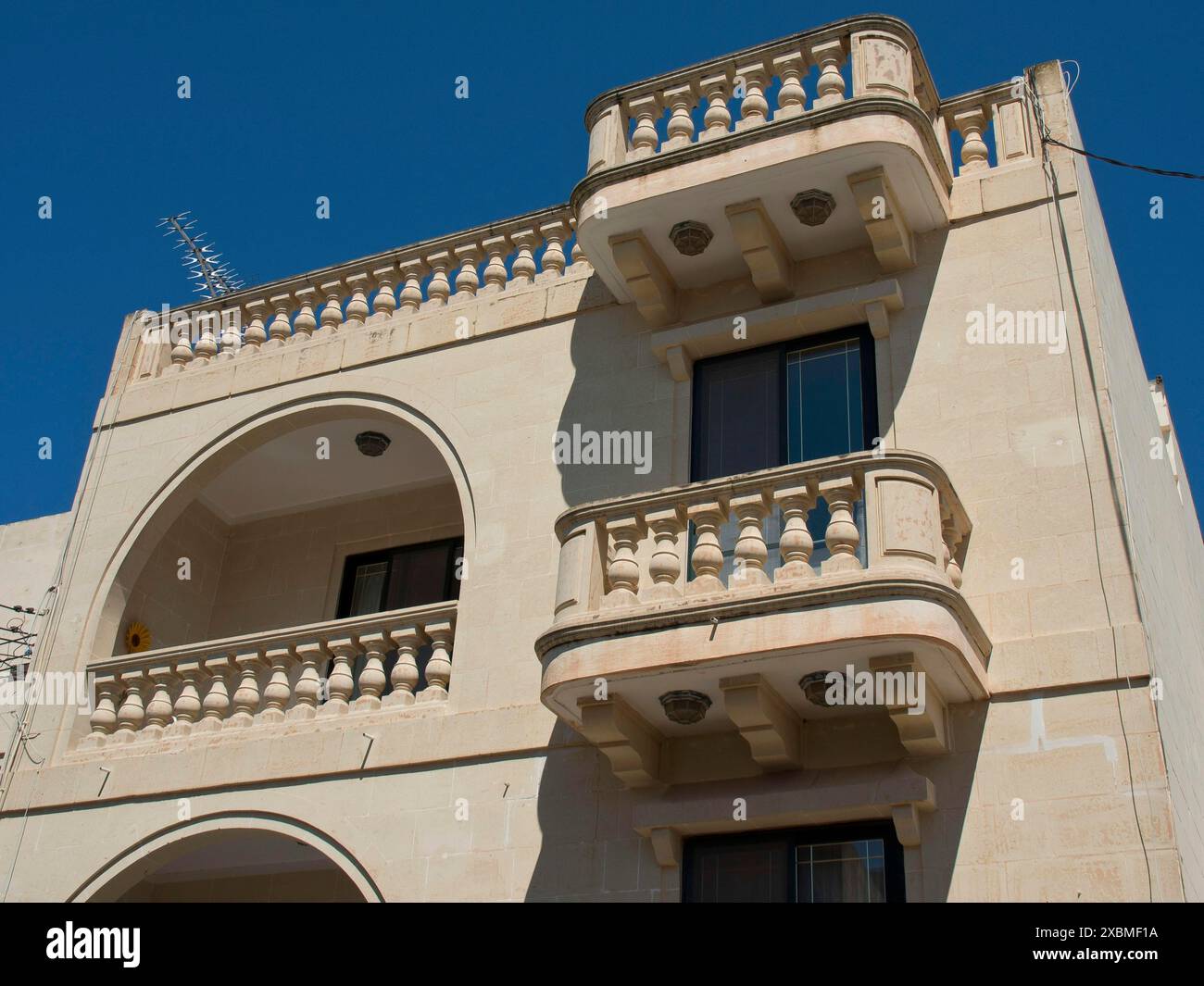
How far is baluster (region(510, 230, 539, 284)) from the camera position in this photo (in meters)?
14.1

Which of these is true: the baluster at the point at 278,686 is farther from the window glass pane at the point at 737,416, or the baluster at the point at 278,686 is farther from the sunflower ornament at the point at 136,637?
the window glass pane at the point at 737,416

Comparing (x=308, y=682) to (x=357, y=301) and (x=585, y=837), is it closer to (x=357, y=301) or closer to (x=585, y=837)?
(x=585, y=837)

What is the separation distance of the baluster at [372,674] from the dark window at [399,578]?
2616mm

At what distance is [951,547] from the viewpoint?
34.0ft

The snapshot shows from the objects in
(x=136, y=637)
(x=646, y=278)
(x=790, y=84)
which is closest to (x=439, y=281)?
(x=646, y=278)

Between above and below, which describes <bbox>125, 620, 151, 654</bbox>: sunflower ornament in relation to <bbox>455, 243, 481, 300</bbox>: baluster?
below

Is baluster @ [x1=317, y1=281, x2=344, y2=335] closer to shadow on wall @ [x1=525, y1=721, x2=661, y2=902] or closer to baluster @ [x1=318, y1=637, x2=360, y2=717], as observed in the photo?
baluster @ [x1=318, y1=637, x2=360, y2=717]

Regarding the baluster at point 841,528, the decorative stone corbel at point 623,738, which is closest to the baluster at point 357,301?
the decorative stone corbel at point 623,738

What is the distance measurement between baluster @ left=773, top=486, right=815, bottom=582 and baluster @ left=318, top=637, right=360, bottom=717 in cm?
411

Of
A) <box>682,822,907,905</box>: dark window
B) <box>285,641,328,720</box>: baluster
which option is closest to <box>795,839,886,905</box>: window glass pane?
<box>682,822,907,905</box>: dark window

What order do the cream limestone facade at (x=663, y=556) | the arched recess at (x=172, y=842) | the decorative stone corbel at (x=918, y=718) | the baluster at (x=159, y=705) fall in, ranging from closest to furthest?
the decorative stone corbel at (x=918, y=718)
the cream limestone facade at (x=663, y=556)
the arched recess at (x=172, y=842)
the baluster at (x=159, y=705)

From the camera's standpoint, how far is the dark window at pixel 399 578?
15281mm
